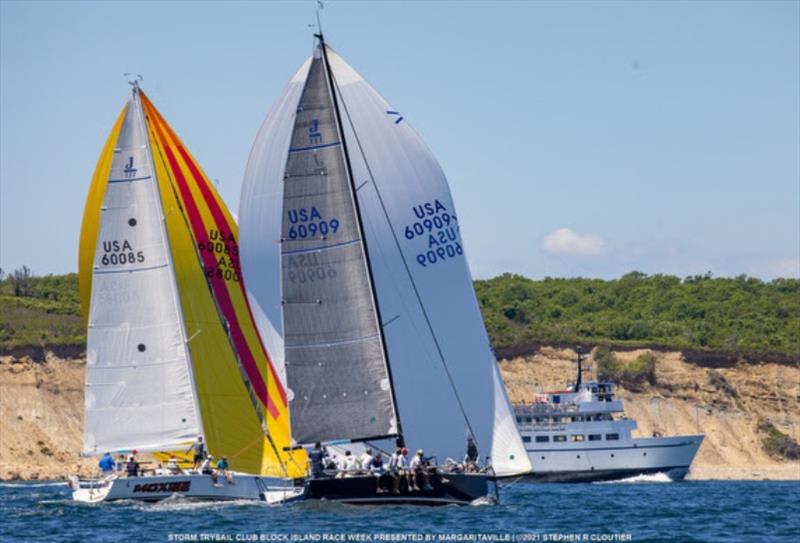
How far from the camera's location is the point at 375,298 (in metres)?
37.2

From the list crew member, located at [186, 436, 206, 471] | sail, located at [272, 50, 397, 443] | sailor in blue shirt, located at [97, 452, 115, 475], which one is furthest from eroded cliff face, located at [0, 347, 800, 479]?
sail, located at [272, 50, 397, 443]

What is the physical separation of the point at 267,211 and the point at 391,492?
769 cm

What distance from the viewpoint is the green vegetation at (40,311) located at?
282 ft

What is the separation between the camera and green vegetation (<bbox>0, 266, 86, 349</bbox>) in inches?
3386

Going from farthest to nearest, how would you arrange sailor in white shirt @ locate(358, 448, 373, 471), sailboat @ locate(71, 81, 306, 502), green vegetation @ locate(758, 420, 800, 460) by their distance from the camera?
green vegetation @ locate(758, 420, 800, 460) < sailboat @ locate(71, 81, 306, 502) < sailor in white shirt @ locate(358, 448, 373, 471)

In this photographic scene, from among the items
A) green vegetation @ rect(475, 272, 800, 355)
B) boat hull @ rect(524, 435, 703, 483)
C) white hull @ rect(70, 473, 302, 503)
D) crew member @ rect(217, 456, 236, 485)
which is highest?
green vegetation @ rect(475, 272, 800, 355)

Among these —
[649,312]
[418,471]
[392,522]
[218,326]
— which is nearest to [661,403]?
[649,312]

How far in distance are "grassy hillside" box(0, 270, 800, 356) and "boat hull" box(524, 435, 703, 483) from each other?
16.1 meters

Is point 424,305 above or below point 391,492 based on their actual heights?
above

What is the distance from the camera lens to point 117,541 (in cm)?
3156

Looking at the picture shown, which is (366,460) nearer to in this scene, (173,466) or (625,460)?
(173,466)

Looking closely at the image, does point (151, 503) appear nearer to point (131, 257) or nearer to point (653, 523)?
point (131, 257)

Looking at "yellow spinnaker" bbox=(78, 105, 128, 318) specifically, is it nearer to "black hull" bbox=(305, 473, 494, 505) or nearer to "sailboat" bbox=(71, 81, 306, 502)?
"sailboat" bbox=(71, 81, 306, 502)

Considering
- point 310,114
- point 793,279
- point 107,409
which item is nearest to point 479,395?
point 310,114
